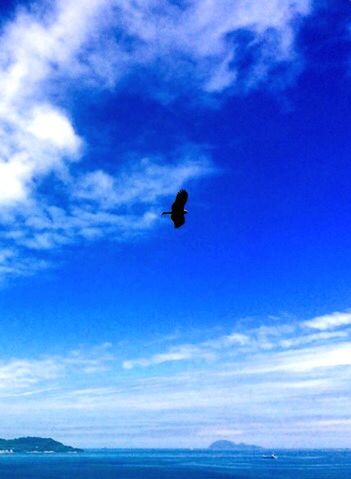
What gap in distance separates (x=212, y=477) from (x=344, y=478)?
41225mm

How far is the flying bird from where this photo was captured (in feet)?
40.4

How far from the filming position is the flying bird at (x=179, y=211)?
1232 cm

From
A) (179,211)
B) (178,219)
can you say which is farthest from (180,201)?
(178,219)

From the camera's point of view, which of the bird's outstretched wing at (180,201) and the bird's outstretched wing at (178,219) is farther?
the bird's outstretched wing at (178,219)

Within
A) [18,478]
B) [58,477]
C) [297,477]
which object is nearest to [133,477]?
[58,477]

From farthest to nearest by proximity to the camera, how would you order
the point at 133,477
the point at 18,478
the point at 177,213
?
the point at 133,477 < the point at 18,478 < the point at 177,213

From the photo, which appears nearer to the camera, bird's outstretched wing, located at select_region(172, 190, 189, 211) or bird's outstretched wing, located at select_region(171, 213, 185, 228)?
bird's outstretched wing, located at select_region(172, 190, 189, 211)

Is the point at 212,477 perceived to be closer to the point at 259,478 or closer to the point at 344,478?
the point at 259,478

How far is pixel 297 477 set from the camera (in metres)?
137

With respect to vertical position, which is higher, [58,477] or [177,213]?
[177,213]

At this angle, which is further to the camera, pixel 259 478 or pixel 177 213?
pixel 259 478

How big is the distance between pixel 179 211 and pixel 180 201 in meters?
0.29

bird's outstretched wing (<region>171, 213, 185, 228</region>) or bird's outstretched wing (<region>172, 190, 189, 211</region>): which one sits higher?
bird's outstretched wing (<region>172, 190, 189, 211</region>)

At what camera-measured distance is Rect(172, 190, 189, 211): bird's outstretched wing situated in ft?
40.2
